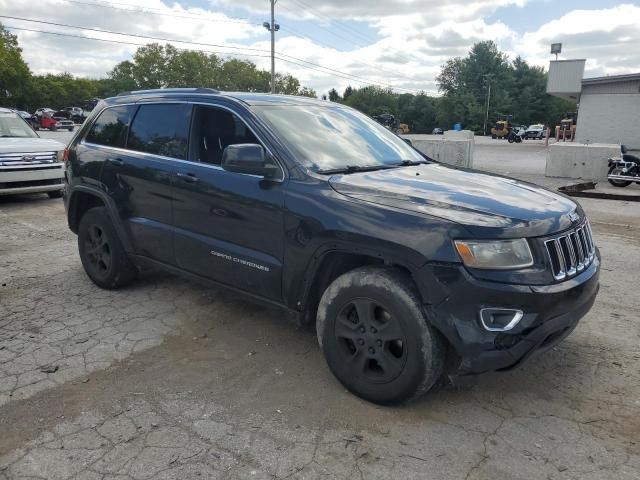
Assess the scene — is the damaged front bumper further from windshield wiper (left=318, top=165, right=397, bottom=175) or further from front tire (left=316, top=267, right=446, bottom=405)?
windshield wiper (left=318, top=165, right=397, bottom=175)

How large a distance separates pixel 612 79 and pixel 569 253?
28.6 m

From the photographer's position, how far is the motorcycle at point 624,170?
12.1 metres

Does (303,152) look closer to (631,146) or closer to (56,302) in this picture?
(56,302)

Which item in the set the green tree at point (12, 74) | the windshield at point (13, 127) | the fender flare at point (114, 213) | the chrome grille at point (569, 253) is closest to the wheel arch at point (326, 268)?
the chrome grille at point (569, 253)

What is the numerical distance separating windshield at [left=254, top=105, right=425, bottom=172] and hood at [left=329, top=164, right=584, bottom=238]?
0.25 m

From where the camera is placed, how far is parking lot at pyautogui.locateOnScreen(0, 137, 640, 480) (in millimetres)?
2553

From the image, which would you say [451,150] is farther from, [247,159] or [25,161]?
[247,159]

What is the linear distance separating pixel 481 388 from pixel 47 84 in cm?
9307

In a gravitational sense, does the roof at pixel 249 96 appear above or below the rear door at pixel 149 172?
above

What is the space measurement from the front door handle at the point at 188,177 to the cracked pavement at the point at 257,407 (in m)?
1.21

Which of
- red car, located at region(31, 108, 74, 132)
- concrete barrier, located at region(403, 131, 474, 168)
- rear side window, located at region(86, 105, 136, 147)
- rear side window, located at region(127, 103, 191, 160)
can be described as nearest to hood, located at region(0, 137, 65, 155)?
rear side window, located at region(86, 105, 136, 147)

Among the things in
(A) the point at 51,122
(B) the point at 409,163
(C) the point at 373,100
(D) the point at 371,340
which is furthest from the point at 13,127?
(C) the point at 373,100

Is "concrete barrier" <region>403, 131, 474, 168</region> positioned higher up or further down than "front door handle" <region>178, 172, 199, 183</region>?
Result: further down

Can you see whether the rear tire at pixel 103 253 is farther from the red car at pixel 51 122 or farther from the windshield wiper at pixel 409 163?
the red car at pixel 51 122
